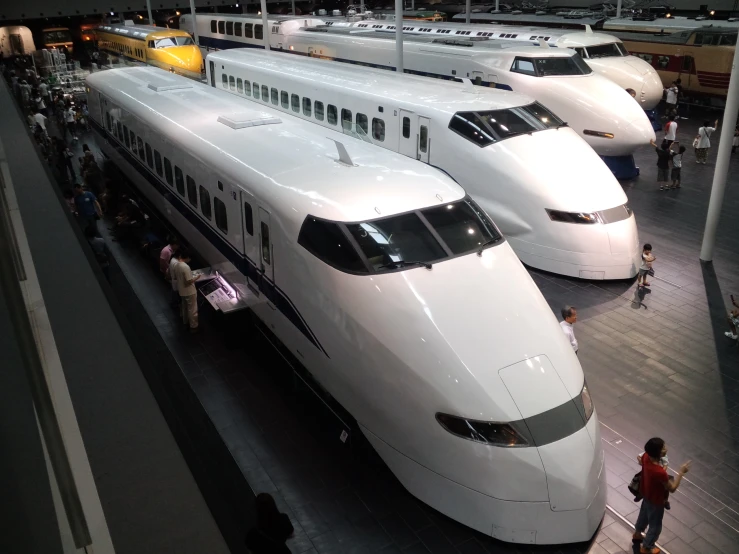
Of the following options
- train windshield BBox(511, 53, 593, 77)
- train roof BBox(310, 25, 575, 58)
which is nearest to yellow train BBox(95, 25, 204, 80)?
train roof BBox(310, 25, 575, 58)

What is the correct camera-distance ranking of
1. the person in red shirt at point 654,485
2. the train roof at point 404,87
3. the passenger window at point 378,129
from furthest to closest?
the passenger window at point 378,129
the train roof at point 404,87
the person in red shirt at point 654,485

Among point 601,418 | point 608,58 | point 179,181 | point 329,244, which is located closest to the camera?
point 329,244

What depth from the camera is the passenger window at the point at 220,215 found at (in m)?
9.46

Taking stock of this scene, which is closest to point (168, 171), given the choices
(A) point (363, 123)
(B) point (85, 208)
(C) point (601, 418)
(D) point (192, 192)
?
(D) point (192, 192)

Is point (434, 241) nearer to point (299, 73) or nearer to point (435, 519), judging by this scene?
point (435, 519)

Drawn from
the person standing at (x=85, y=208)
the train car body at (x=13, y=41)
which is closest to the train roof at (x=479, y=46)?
the person standing at (x=85, y=208)

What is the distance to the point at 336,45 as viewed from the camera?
77.4ft

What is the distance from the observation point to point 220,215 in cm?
964

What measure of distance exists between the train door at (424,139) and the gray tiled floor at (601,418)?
3.19m

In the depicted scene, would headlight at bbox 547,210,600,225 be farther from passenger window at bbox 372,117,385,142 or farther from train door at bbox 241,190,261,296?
train door at bbox 241,190,261,296

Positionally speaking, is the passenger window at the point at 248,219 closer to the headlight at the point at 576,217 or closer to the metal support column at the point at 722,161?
the headlight at the point at 576,217

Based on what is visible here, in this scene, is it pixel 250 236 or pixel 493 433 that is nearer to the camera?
pixel 493 433

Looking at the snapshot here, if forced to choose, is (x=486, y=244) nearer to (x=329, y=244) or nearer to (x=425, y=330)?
(x=425, y=330)

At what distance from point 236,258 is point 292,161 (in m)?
1.65
